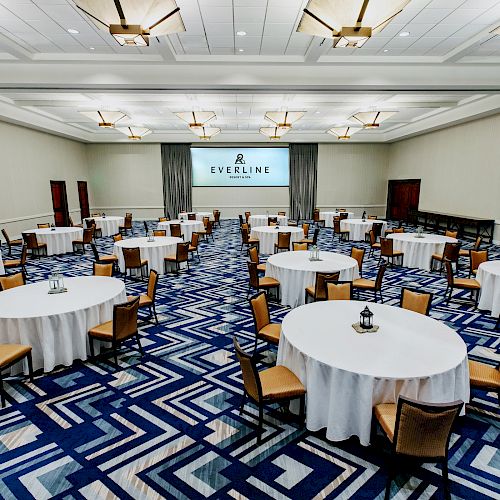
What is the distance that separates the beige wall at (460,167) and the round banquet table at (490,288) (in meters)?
7.19

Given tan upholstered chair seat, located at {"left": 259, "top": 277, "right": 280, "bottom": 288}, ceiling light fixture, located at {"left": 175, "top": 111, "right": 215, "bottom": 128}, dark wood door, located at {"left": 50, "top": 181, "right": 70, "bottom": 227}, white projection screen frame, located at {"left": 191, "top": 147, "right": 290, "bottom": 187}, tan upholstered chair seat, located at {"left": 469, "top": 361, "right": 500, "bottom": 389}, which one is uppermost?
ceiling light fixture, located at {"left": 175, "top": 111, "right": 215, "bottom": 128}

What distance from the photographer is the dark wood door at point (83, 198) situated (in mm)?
18188

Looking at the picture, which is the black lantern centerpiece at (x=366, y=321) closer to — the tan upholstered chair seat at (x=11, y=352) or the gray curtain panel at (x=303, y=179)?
the tan upholstered chair seat at (x=11, y=352)

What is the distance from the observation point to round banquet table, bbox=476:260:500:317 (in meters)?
5.64

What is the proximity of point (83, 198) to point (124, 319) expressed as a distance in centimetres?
1635

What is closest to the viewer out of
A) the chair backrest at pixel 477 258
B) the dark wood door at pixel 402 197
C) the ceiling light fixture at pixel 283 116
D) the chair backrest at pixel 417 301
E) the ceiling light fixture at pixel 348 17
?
the chair backrest at pixel 417 301

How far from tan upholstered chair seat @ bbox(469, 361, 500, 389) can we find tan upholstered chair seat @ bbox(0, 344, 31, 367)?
4.37 metres

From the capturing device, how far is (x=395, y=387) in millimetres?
2730

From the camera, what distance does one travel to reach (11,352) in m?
3.69

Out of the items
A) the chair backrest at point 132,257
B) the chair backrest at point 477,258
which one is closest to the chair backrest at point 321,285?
the chair backrest at point 477,258

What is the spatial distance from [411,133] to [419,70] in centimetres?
805

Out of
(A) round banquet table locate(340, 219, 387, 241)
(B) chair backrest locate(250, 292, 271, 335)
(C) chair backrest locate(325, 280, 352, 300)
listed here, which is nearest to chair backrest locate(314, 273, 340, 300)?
(C) chair backrest locate(325, 280, 352, 300)

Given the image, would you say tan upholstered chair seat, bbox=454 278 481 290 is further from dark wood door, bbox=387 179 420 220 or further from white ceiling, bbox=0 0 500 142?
dark wood door, bbox=387 179 420 220

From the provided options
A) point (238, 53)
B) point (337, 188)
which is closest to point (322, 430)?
point (238, 53)
